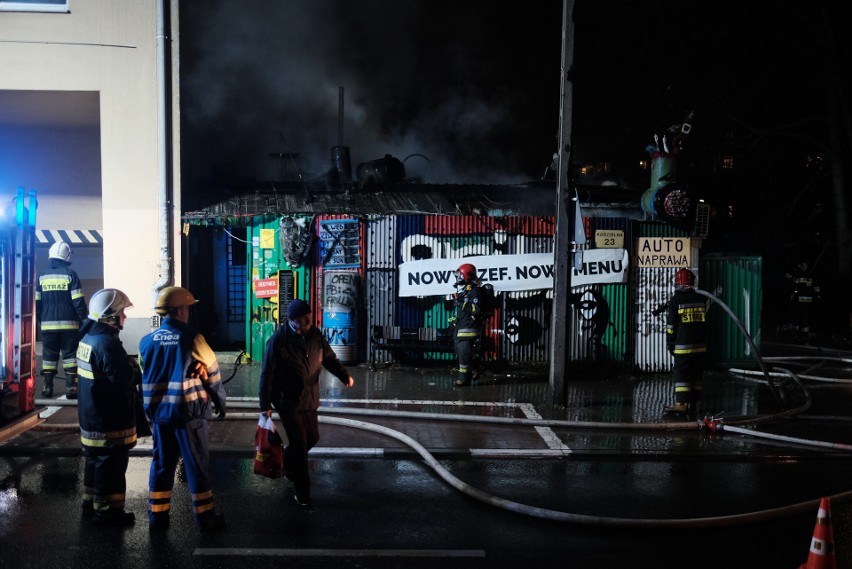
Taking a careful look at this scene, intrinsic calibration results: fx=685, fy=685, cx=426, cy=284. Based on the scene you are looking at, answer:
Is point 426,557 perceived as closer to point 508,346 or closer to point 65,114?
point 508,346

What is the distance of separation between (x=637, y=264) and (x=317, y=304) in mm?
5811

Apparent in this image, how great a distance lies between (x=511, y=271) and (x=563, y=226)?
292 cm

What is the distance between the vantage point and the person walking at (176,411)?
5.02 meters

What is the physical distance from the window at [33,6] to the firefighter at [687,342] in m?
11.4

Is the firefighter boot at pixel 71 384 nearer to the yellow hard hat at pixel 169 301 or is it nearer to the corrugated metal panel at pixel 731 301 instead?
the yellow hard hat at pixel 169 301

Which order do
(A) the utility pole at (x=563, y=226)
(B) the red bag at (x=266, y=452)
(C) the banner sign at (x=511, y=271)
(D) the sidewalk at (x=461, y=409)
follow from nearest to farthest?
(B) the red bag at (x=266, y=452) < (D) the sidewalk at (x=461, y=409) < (A) the utility pole at (x=563, y=226) < (C) the banner sign at (x=511, y=271)

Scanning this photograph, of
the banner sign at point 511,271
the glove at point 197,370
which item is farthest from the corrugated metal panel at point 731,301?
the glove at point 197,370

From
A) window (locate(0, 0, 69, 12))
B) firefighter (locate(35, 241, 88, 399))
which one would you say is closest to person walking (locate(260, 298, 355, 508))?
firefighter (locate(35, 241, 88, 399))

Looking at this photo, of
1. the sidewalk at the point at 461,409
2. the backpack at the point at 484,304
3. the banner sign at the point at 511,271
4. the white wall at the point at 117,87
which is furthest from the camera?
the banner sign at the point at 511,271

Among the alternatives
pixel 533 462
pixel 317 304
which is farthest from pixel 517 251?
pixel 533 462

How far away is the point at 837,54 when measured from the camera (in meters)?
20.6

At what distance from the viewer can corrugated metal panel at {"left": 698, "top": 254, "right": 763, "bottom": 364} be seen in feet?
40.5

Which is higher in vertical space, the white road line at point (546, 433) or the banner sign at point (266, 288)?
the banner sign at point (266, 288)

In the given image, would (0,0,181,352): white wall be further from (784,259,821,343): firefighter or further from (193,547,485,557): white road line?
(784,259,821,343): firefighter
